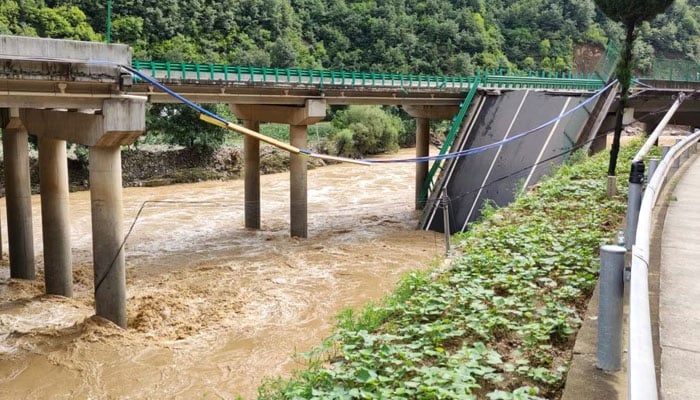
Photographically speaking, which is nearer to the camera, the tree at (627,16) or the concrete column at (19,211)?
the tree at (627,16)

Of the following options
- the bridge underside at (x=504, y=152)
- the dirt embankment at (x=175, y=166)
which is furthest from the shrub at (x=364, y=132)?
the bridge underside at (x=504, y=152)

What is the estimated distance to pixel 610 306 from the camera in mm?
3566

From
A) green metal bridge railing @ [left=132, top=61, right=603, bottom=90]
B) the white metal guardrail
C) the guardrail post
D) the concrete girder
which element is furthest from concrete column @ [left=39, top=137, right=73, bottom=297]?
the white metal guardrail

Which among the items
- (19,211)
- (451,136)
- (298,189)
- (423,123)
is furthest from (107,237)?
(423,123)

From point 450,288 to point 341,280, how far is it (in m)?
11.3

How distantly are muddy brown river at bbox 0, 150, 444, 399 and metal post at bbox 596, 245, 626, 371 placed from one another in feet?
22.9

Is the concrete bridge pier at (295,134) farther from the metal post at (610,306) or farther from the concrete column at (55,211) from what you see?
the metal post at (610,306)

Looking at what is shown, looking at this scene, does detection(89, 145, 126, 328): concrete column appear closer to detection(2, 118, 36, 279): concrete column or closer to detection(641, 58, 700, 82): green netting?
detection(2, 118, 36, 279): concrete column

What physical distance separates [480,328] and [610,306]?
2.08 m

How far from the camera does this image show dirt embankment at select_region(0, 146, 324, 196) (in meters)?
35.9

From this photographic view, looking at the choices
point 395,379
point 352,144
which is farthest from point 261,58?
point 395,379

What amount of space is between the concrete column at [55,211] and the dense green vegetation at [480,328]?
35.8 feet

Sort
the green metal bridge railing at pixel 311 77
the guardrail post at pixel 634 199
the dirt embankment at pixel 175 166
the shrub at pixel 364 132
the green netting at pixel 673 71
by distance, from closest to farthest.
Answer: the guardrail post at pixel 634 199 < the green metal bridge railing at pixel 311 77 < the green netting at pixel 673 71 < the dirt embankment at pixel 175 166 < the shrub at pixel 364 132

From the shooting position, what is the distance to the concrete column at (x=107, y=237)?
1353cm
